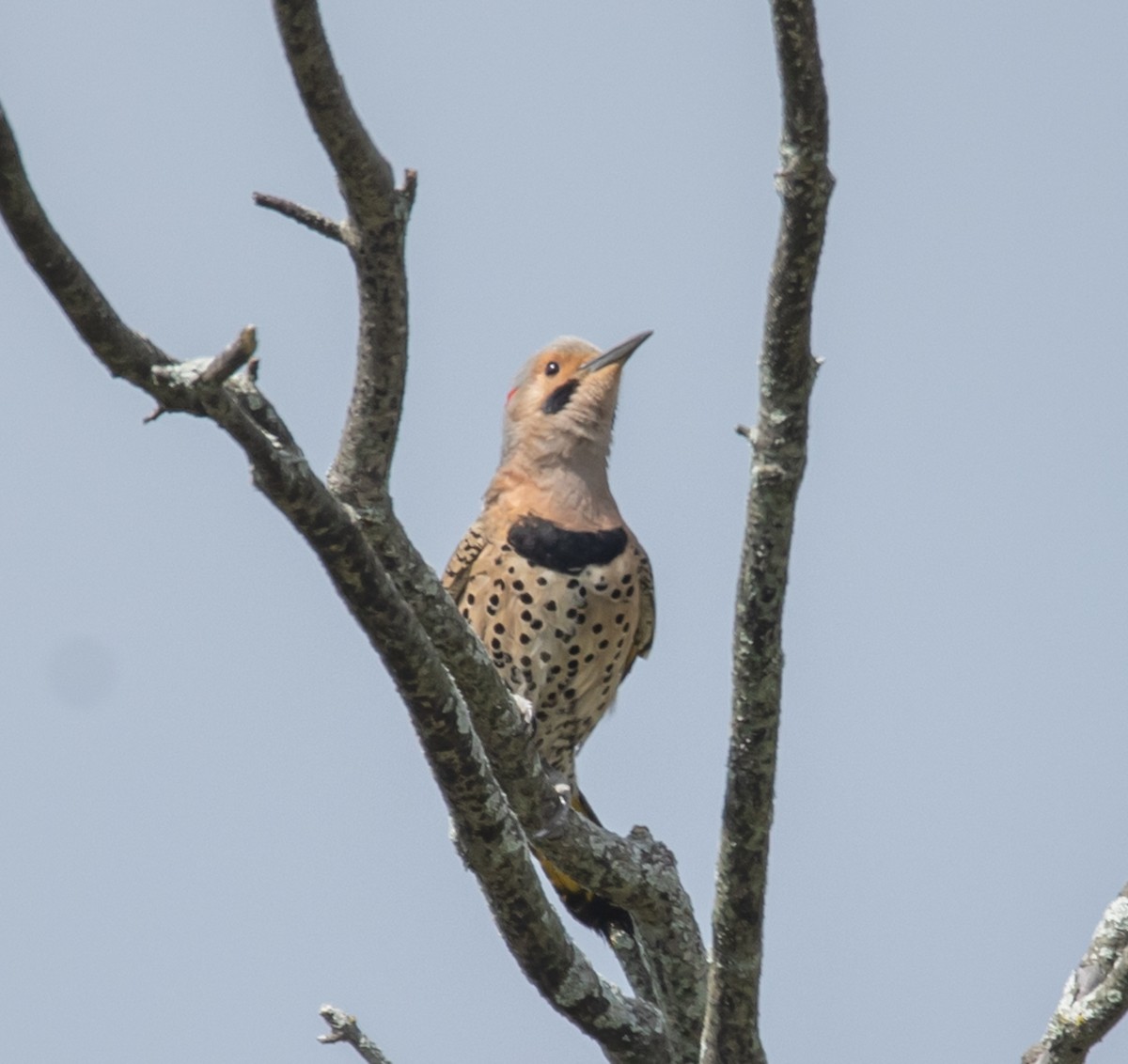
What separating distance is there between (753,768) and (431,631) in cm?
86

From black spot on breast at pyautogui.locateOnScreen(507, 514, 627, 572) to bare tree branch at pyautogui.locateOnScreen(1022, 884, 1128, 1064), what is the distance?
309cm

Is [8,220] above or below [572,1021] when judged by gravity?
above

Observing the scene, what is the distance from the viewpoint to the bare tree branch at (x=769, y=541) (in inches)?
150

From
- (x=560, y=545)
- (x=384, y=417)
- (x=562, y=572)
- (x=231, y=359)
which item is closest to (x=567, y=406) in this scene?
(x=560, y=545)

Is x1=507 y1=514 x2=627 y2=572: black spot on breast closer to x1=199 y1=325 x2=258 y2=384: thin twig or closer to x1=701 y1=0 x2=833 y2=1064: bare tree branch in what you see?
x1=701 y1=0 x2=833 y2=1064: bare tree branch

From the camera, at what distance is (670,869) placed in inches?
211

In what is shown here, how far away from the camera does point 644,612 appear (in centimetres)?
739

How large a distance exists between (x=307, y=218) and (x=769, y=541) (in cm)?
128

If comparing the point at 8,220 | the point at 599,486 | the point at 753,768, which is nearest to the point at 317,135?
the point at 8,220

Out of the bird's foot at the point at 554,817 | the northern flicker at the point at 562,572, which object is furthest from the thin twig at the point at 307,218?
the northern flicker at the point at 562,572

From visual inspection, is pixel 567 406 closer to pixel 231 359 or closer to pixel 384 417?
pixel 384 417

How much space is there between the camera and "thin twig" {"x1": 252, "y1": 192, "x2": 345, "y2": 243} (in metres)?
3.97

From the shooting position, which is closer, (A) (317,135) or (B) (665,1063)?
Answer: (A) (317,135)

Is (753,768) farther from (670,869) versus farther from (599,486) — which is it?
(599,486)
